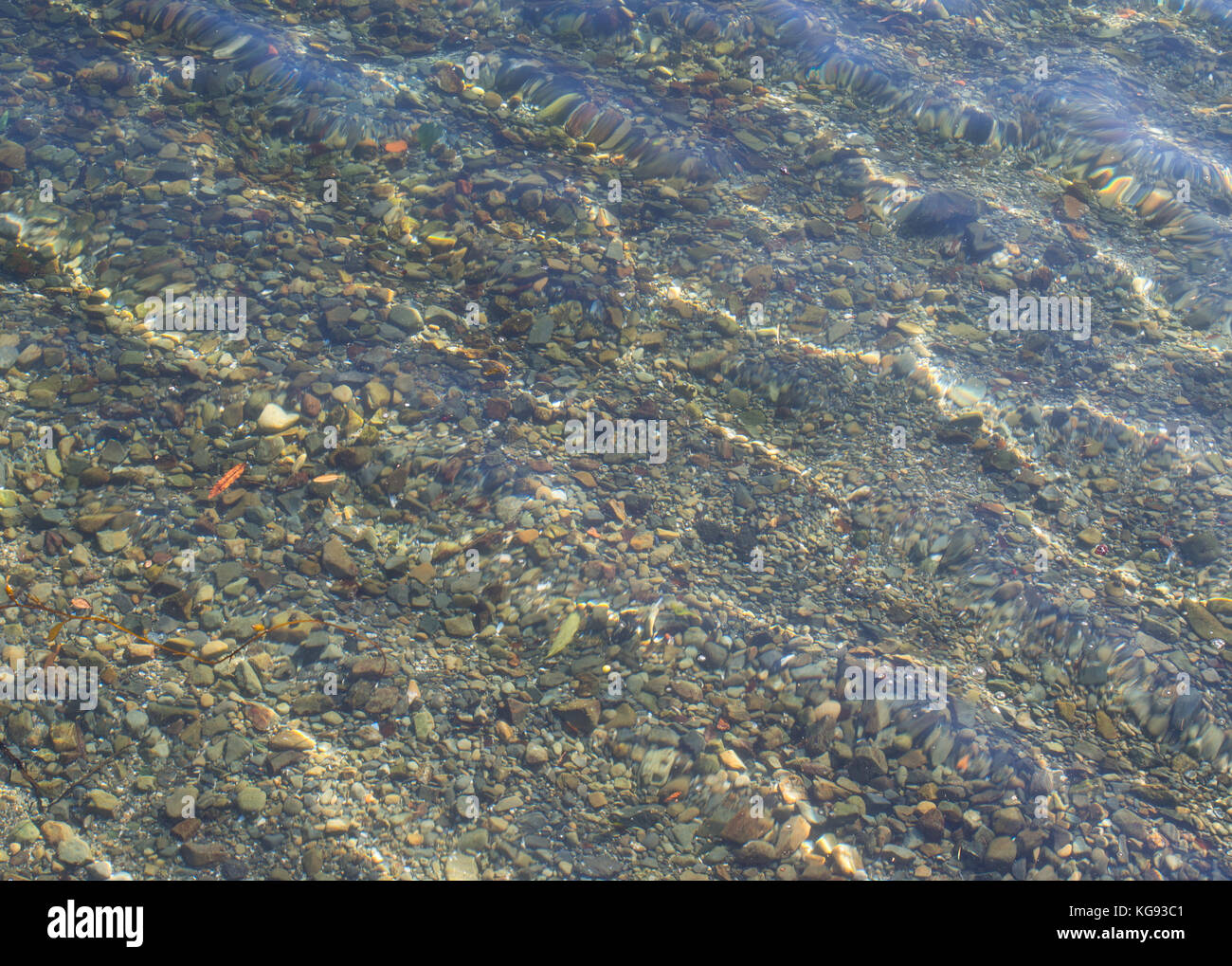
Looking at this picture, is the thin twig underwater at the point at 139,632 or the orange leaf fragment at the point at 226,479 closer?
the thin twig underwater at the point at 139,632

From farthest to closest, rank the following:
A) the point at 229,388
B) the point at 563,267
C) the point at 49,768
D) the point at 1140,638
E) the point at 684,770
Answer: the point at 563,267, the point at 229,388, the point at 1140,638, the point at 684,770, the point at 49,768

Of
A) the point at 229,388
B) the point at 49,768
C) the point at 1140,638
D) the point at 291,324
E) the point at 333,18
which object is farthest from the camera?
the point at 333,18

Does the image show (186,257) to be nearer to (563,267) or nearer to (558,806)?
(563,267)

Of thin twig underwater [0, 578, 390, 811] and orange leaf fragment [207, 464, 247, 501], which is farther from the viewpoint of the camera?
orange leaf fragment [207, 464, 247, 501]

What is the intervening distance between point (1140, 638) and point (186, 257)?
16.1 ft

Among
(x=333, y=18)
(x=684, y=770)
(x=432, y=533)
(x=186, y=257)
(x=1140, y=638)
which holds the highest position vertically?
(x=333, y=18)

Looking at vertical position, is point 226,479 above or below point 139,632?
above

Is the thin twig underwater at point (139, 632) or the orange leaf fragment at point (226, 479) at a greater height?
the orange leaf fragment at point (226, 479)

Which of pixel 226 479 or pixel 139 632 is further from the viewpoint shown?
pixel 226 479

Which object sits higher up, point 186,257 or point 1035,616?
point 186,257

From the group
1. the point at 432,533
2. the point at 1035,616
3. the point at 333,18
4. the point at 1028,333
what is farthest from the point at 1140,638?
the point at 333,18

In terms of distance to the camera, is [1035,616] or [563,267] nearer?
[1035,616]

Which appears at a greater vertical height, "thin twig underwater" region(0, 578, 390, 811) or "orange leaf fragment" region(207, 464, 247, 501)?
"orange leaf fragment" region(207, 464, 247, 501)

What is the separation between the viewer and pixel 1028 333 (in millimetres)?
4902
